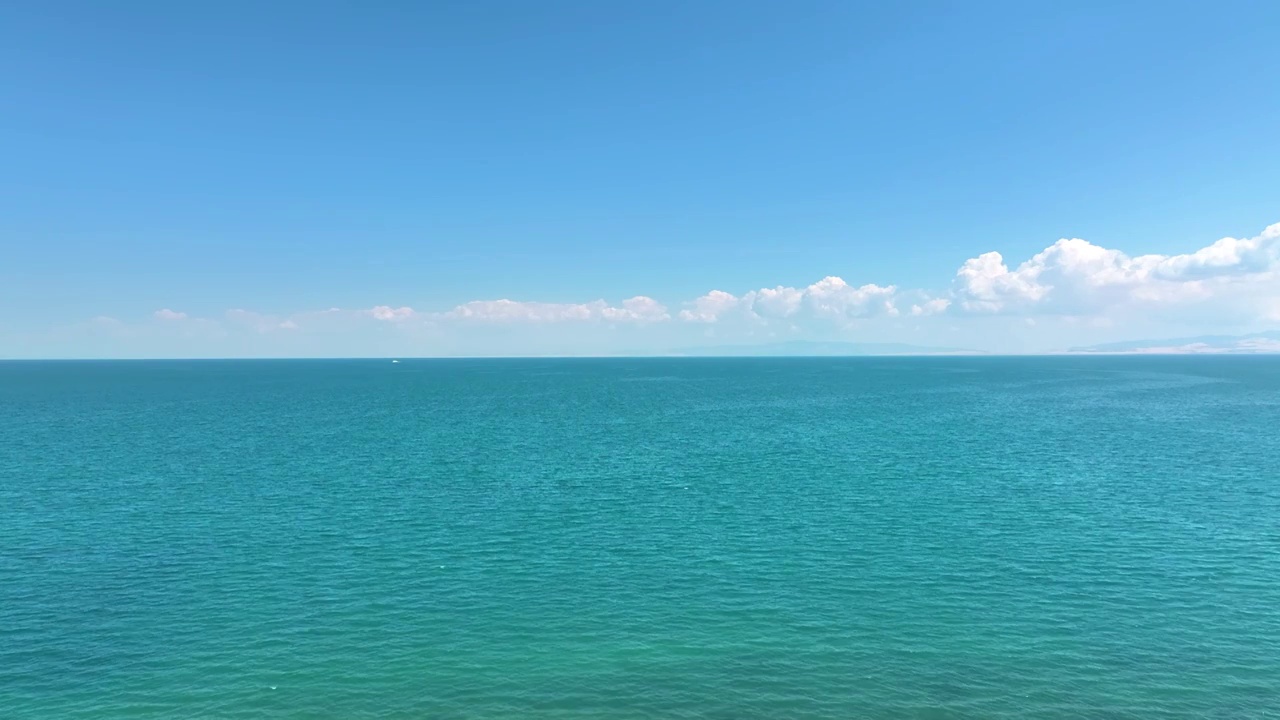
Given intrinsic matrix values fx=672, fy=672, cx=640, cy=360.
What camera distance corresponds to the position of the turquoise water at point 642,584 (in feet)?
119

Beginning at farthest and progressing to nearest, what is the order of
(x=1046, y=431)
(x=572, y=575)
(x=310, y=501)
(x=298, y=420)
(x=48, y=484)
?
(x=298, y=420) < (x=1046, y=431) < (x=48, y=484) < (x=310, y=501) < (x=572, y=575)

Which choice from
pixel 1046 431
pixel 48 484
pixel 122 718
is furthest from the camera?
pixel 1046 431

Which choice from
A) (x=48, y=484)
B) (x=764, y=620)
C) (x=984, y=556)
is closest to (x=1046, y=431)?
(x=984, y=556)

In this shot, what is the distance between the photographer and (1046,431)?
12688 centimetres

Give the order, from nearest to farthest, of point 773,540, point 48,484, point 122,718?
point 122,718 → point 773,540 → point 48,484

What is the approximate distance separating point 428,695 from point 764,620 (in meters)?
21.3

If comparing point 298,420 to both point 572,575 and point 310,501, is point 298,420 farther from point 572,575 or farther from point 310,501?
point 572,575

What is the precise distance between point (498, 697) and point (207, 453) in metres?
90.6

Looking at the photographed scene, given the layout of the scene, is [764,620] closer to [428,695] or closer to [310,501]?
[428,695]

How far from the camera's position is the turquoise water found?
36406 millimetres

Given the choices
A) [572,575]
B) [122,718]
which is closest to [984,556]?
[572,575]

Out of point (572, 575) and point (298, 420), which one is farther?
point (298, 420)

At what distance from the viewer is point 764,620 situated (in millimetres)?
44500

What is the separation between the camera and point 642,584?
168 ft
